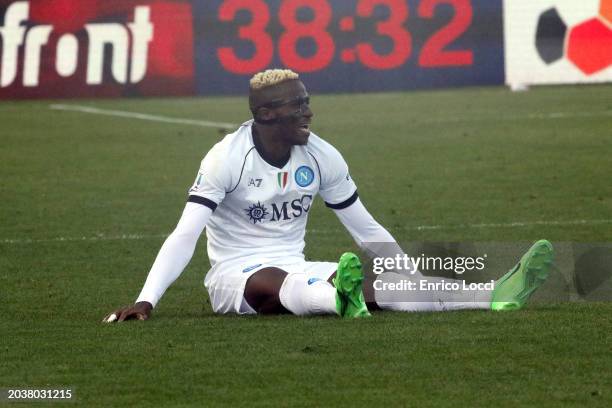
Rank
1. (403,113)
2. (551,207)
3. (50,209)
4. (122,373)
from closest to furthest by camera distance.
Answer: (122,373)
(551,207)
(50,209)
(403,113)

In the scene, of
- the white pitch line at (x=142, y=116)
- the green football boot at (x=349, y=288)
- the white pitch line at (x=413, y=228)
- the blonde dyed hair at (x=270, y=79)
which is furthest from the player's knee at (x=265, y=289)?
the white pitch line at (x=142, y=116)

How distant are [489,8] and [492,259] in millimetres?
16630

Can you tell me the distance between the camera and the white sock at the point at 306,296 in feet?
26.4

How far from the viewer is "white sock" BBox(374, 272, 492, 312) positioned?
8242mm

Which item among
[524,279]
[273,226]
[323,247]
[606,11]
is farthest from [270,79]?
[606,11]

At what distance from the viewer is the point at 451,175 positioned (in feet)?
52.7

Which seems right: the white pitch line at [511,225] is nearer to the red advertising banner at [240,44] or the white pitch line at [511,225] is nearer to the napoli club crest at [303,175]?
the napoli club crest at [303,175]

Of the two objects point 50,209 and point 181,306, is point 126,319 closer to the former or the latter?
point 181,306

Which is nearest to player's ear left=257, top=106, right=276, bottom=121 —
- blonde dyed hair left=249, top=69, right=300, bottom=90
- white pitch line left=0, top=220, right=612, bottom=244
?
blonde dyed hair left=249, top=69, right=300, bottom=90

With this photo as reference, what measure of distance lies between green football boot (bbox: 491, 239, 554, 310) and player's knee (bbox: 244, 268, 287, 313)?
1103mm

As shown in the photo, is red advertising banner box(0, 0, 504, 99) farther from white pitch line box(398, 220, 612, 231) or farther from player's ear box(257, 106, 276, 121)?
player's ear box(257, 106, 276, 121)

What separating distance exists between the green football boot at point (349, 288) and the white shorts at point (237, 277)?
0.96ft

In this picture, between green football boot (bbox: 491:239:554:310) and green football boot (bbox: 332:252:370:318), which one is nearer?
green football boot (bbox: 332:252:370:318)

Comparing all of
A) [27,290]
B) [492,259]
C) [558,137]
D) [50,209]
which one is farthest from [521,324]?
[558,137]
